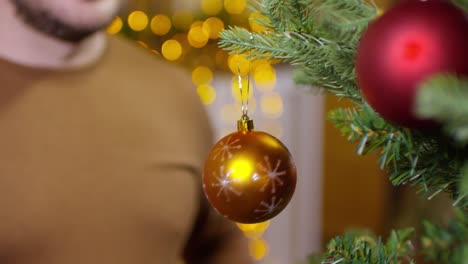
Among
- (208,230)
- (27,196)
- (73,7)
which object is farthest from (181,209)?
(73,7)

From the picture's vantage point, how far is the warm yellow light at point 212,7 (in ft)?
6.10

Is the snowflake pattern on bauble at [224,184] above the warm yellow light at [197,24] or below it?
above

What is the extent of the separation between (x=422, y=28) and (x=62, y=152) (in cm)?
59

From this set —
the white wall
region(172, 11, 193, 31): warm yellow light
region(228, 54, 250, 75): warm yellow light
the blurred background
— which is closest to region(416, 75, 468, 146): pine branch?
region(228, 54, 250, 75): warm yellow light

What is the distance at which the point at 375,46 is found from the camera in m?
0.28

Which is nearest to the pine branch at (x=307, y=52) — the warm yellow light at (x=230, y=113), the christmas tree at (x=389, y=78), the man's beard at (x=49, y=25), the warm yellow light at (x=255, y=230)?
the christmas tree at (x=389, y=78)

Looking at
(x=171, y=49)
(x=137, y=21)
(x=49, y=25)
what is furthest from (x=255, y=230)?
(x=49, y=25)

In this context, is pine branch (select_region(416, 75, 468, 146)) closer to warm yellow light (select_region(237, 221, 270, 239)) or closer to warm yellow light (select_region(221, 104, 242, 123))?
warm yellow light (select_region(237, 221, 270, 239))

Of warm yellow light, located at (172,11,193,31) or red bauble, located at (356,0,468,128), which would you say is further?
warm yellow light, located at (172,11,193,31)

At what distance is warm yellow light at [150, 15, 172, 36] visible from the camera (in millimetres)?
1876

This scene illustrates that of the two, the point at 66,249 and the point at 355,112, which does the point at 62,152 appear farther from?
the point at 355,112

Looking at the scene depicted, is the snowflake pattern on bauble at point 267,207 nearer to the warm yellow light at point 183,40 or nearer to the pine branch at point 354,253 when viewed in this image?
the pine branch at point 354,253

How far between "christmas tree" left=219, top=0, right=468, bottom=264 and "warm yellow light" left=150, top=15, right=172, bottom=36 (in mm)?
→ 1472

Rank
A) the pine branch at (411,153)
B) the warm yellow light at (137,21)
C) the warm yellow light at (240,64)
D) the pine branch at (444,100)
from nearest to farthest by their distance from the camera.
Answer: the pine branch at (444,100) < the pine branch at (411,153) < the warm yellow light at (240,64) < the warm yellow light at (137,21)
